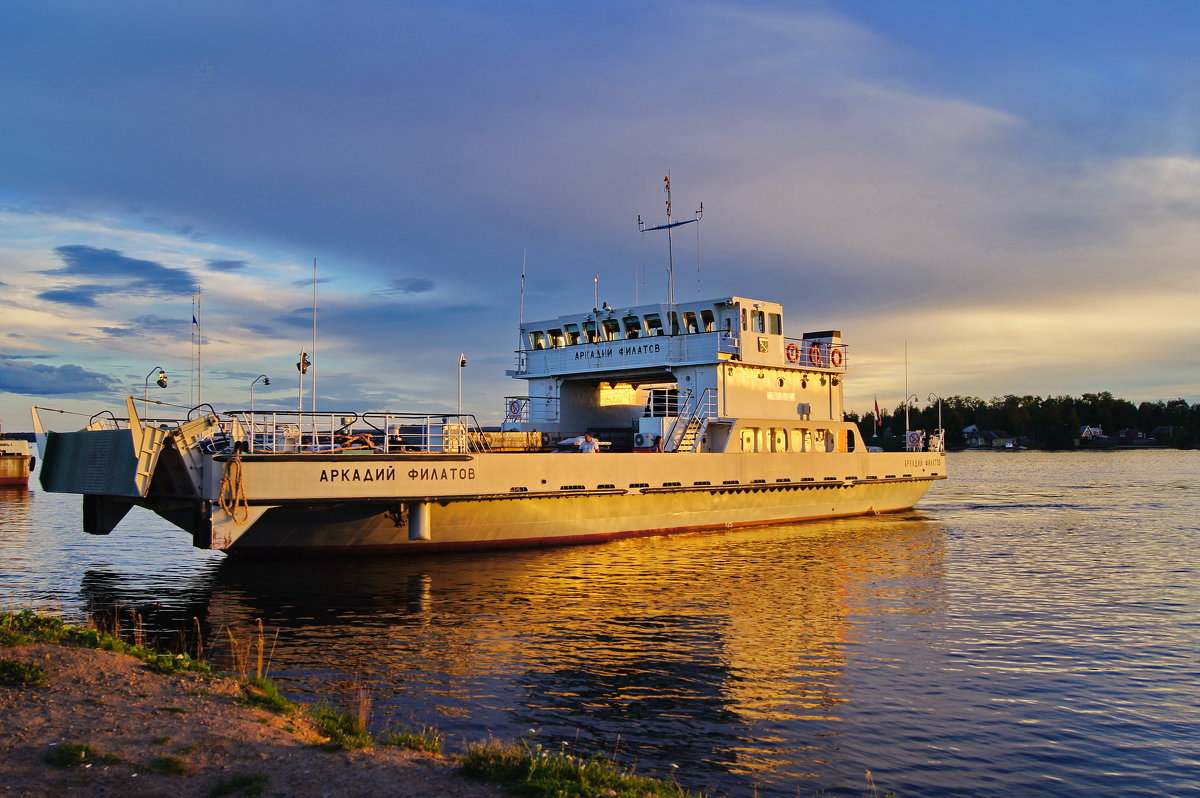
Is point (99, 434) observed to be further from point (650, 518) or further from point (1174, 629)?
point (1174, 629)

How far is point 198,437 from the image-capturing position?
1920 cm

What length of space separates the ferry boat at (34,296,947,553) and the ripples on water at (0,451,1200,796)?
1.04m

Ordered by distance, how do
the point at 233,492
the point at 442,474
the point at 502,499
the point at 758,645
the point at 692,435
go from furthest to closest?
the point at 692,435
the point at 502,499
the point at 442,474
the point at 233,492
the point at 758,645

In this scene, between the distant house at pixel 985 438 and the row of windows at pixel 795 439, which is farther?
the distant house at pixel 985 438

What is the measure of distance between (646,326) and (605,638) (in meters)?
17.6

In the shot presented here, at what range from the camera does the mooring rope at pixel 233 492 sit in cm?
1822

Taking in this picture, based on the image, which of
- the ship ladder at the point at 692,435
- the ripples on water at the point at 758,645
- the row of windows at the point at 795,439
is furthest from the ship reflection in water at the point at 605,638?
the row of windows at the point at 795,439

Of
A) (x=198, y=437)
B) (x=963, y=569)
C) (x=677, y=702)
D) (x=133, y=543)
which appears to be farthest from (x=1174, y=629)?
(x=133, y=543)

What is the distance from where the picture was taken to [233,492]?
18.3 metres

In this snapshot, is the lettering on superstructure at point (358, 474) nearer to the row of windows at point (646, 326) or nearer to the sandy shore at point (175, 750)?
the sandy shore at point (175, 750)

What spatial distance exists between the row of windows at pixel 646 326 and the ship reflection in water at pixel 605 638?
8466 millimetres

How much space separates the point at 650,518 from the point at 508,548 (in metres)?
4.70

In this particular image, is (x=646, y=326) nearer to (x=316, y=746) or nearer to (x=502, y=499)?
(x=502, y=499)

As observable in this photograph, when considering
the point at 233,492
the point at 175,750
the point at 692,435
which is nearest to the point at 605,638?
the point at 175,750
